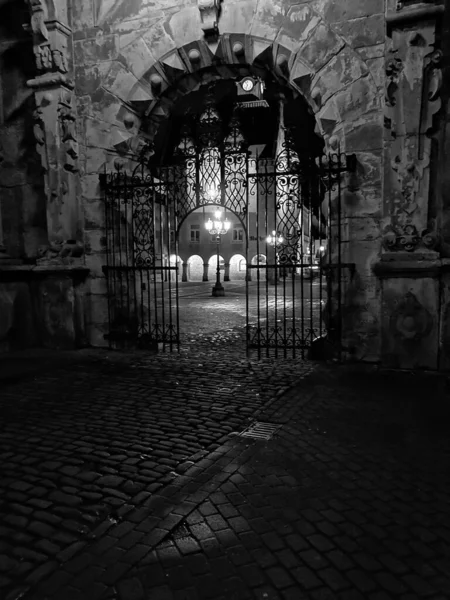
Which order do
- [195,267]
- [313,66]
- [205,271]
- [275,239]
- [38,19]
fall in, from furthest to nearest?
→ [195,267] < [205,271] < [38,19] < [275,239] < [313,66]

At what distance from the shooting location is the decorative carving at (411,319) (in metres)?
5.58

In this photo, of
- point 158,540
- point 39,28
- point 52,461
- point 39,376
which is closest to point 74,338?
point 39,376

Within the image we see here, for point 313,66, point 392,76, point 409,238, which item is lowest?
point 409,238

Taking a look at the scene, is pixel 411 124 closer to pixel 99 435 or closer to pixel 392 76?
pixel 392 76

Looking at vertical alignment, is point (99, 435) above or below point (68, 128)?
below

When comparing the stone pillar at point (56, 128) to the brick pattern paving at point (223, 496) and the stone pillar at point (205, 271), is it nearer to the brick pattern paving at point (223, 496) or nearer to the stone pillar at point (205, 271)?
the brick pattern paving at point (223, 496)

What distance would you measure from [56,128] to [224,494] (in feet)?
21.2

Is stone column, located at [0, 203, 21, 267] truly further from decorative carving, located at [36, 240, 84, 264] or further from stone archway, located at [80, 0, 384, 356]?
stone archway, located at [80, 0, 384, 356]

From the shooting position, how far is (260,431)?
3.88 meters

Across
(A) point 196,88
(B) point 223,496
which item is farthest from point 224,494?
(A) point 196,88

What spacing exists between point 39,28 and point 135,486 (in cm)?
717

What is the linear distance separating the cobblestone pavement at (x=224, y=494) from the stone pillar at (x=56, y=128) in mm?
3089

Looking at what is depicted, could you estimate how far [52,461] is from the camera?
3.33 metres

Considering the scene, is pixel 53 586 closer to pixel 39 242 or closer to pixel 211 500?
pixel 211 500
